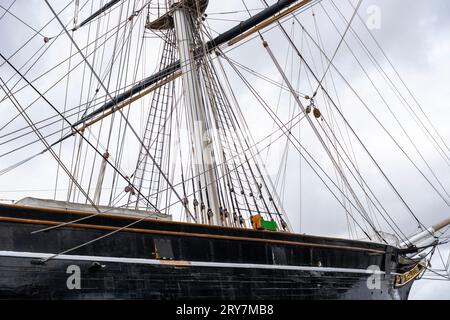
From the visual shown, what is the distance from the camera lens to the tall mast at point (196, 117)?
13.1 m

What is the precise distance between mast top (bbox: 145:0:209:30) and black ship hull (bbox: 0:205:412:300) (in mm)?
8648

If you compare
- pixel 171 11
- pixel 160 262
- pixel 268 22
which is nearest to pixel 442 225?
pixel 268 22

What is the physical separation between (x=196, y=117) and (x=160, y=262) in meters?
5.80

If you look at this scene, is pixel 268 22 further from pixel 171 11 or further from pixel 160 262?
pixel 160 262

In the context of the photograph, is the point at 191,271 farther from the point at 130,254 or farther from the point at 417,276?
the point at 417,276

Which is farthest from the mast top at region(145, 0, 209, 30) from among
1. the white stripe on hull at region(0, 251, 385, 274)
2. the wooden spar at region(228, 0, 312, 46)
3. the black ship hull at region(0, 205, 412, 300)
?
the white stripe on hull at region(0, 251, 385, 274)

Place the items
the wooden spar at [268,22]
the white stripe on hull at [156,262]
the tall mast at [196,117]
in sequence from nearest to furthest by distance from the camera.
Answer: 1. the white stripe on hull at [156,262]
2. the tall mast at [196,117]
3. the wooden spar at [268,22]

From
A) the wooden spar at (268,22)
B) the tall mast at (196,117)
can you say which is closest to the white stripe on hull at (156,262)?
the tall mast at (196,117)

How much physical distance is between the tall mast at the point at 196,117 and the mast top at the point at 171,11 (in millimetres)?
181

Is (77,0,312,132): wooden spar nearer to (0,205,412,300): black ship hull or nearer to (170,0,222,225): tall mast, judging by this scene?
(170,0,222,225): tall mast

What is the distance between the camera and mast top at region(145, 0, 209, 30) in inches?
665

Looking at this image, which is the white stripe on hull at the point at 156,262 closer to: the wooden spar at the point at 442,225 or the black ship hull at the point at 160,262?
the black ship hull at the point at 160,262
